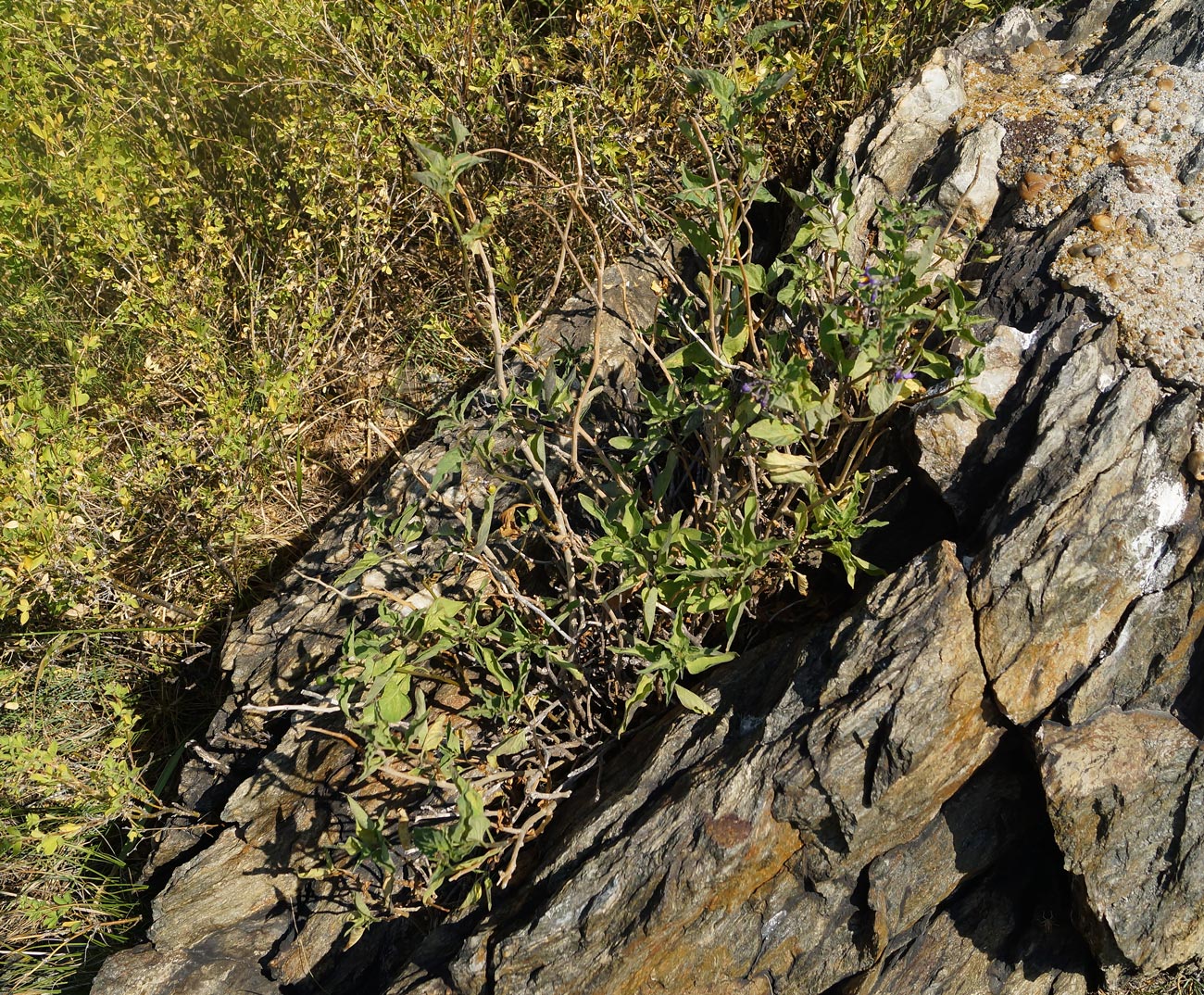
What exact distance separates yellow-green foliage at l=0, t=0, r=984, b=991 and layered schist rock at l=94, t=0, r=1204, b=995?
4.05ft

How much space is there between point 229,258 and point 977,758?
11.0 feet

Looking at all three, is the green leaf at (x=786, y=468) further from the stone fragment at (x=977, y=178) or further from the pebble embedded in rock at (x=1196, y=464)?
the stone fragment at (x=977, y=178)

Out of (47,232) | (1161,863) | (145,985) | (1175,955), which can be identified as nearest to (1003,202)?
(1161,863)

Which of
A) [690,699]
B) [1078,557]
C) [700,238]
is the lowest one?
[690,699]

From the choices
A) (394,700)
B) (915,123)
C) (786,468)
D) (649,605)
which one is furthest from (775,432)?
(915,123)

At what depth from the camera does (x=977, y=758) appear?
2.28 meters

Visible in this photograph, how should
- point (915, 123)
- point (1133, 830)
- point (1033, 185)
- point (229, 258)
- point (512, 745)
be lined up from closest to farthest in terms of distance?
point (1133, 830)
point (512, 745)
point (1033, 185)
point (915, 123)
point (229, 258)

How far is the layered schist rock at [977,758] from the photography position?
2.22 metres

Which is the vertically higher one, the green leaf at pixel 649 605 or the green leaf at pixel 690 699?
the green leaf at pixel 649 605

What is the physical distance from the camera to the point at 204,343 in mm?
3623

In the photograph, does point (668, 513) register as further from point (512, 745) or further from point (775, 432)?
point (512, 745)

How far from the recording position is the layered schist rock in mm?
2221

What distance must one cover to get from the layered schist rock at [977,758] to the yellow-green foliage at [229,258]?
4.05ft

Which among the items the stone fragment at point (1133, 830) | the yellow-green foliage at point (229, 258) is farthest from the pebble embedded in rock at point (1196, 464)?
the yellow-green foliage at point (229, 258)
